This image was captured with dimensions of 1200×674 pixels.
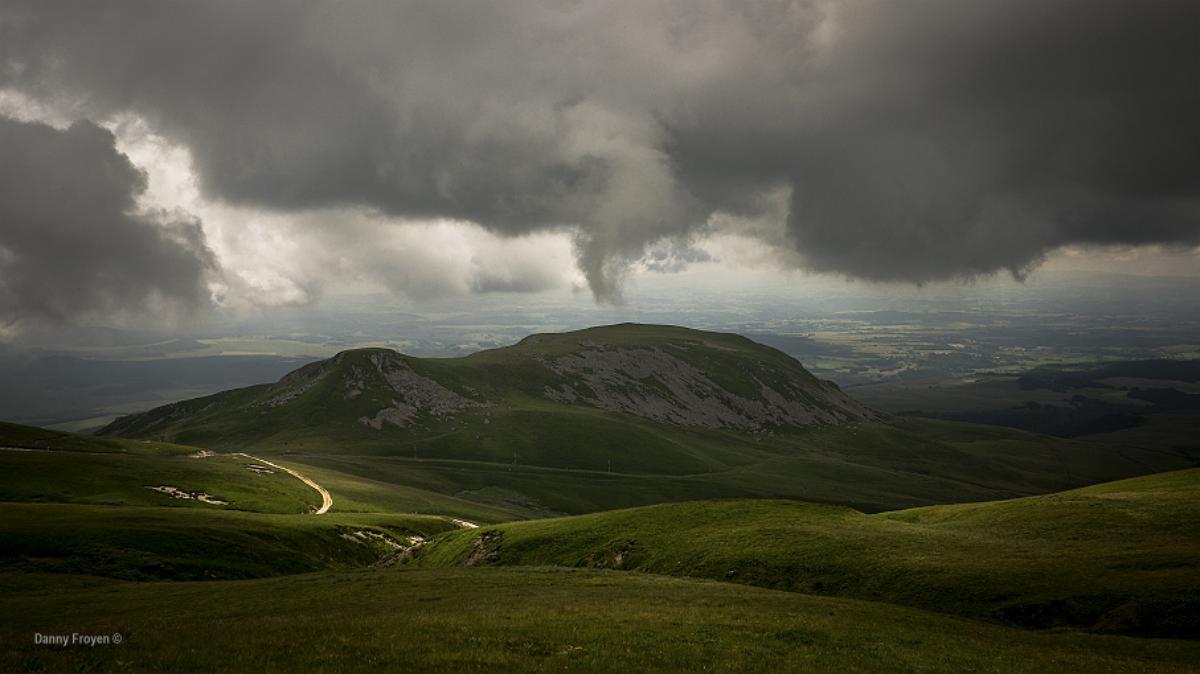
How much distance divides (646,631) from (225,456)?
16538cm

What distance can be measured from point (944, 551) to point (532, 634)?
129 feet

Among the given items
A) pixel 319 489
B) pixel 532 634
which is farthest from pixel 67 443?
pixel 532 634

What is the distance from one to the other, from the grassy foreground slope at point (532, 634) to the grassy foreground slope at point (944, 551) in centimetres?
530

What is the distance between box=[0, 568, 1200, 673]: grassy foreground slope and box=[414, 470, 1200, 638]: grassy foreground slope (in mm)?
5300

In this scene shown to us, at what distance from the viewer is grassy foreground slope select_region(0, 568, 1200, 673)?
21203 mm

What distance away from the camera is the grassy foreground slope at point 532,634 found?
2120 centimetres

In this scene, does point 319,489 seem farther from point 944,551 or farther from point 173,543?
point 944,551

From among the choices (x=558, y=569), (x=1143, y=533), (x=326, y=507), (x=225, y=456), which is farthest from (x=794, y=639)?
(x=225, y=456)

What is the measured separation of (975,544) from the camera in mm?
52375

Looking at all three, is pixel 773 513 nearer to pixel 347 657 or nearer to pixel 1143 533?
pixel 1143 533

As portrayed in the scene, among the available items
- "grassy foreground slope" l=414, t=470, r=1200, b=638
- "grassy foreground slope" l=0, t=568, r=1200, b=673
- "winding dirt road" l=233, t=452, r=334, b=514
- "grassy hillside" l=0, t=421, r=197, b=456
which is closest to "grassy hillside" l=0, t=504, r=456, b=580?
"grassy foreground slope" l=414, t=470, r=1200, b=638

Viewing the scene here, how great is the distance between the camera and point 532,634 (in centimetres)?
2583

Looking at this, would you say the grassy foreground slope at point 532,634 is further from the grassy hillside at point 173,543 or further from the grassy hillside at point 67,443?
the grassy hillside at point 67,443

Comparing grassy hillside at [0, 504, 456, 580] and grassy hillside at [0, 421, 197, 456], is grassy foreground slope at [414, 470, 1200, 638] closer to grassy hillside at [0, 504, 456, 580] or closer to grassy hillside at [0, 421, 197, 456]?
grassy hillside at [0, 504, 456, 580]
